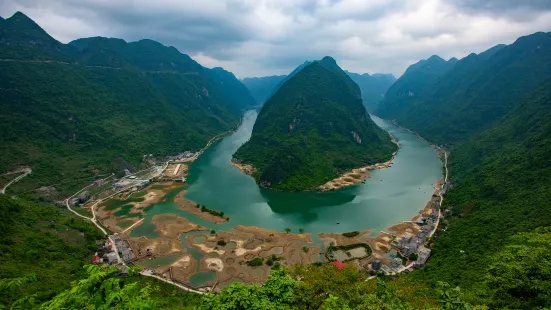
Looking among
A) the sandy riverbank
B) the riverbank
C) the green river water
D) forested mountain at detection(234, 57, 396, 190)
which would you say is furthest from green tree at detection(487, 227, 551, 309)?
forested mountain at detection(234, 57, 396, 190)

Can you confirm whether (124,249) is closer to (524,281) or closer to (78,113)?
(524,281)

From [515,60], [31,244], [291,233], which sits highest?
[515,60]

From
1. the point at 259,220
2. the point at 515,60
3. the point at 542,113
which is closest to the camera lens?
the point at 259,220

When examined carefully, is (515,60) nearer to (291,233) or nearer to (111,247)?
(291,233)

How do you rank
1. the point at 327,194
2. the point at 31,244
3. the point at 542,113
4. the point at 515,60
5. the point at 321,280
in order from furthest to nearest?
1. the point at 515,60
2. the point at 542,113
3. the point at 327,194
4. the point at 31,244
5. the point at 321,280

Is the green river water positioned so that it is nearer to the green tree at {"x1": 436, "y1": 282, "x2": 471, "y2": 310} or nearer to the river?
the river

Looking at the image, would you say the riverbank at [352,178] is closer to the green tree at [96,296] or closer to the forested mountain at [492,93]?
the forested mountain at [492,93]

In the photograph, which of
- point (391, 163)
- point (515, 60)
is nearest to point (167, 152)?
point (391, 163)

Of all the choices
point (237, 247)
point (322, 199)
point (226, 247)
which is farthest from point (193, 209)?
point (322, 199)
